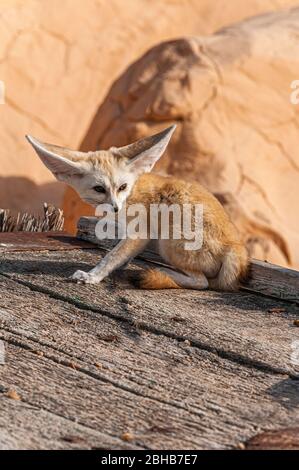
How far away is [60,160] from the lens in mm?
4555

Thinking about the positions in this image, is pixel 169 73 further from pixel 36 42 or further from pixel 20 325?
pixel 20 325

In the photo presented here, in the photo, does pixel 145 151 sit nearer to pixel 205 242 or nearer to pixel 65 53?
pixel 205 242

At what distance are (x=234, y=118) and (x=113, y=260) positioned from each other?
5.19 metres

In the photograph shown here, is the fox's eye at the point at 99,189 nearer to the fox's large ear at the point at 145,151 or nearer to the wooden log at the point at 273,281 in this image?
the fox's large ear at the point at 145,151

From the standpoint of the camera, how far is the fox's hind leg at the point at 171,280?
13.9 ft

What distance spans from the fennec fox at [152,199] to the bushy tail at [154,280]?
5 centimetres

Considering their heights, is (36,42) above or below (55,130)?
above

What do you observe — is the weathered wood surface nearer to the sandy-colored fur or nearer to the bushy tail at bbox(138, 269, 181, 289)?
the bushy tail at bbox(138, 269, 181, 289)

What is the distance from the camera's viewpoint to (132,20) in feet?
40.6

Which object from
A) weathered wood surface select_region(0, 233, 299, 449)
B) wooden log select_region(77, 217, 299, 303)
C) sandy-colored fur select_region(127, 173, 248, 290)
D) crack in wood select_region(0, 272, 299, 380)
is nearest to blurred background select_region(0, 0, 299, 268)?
sandy-colored fur select_region(127, 173, 248, 290)

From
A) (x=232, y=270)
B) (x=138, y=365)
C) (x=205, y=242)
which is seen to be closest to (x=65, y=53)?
(x=205, y=242)
